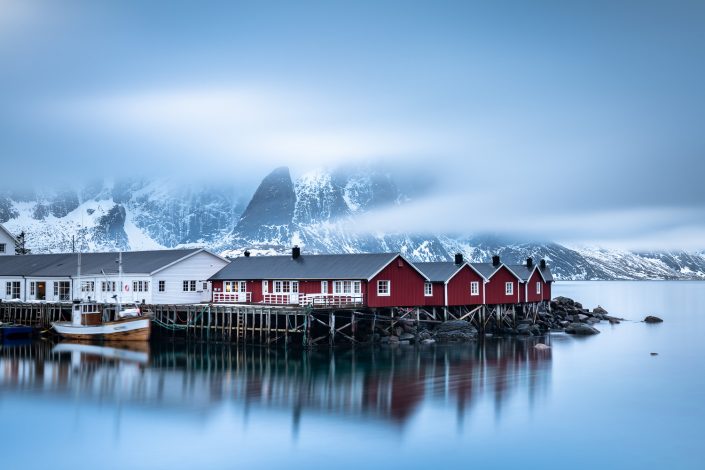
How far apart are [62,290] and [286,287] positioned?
73.3ft

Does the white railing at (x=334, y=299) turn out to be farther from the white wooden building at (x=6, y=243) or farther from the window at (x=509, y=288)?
the white wooden building at (x=6, y=243)

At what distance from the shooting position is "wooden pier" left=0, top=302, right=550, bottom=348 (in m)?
55.1

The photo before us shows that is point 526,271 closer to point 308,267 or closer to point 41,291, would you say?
point 308,267

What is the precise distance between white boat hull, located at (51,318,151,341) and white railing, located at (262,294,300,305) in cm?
892

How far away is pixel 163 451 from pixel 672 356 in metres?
41.9

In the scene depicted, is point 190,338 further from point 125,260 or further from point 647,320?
point 647,320

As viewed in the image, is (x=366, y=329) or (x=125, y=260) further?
(x=125, y=260)

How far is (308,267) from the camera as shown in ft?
195

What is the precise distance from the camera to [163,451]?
27.4 metres

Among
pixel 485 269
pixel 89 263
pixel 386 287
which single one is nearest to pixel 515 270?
pixel 485 269

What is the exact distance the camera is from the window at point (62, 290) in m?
68.1

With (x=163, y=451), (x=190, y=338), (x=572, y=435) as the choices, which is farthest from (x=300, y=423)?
(x=190, y=338)

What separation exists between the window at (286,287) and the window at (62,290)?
810 inches

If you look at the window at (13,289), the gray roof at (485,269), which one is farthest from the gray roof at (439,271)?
the window at (13,289)
